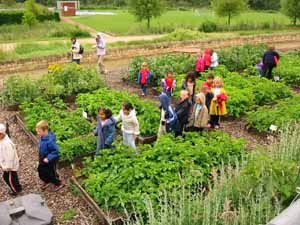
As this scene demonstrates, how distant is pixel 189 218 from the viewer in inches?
165

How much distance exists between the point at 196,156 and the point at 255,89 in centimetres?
482

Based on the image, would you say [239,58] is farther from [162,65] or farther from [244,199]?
[244,199]

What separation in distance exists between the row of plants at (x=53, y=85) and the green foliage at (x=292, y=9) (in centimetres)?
2541

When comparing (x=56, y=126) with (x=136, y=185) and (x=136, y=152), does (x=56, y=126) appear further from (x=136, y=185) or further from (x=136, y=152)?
(x=136, y=185)

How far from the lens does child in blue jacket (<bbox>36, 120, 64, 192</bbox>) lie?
5836 mm

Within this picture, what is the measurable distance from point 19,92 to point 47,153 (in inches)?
190

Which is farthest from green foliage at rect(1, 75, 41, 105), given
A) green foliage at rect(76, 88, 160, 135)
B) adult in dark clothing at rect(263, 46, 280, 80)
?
adult in dark clothing at rect(263, 46, 280, 80)

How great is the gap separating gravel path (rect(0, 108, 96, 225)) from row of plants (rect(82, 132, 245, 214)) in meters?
0.29

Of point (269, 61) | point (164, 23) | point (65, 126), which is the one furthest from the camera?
point (164, 23)

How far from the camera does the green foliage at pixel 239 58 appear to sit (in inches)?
561

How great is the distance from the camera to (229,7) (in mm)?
29766

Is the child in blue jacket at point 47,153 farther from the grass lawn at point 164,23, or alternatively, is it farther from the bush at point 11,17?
the bush at point 11,17

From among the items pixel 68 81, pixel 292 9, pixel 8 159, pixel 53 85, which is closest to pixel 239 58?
pixel 68 81

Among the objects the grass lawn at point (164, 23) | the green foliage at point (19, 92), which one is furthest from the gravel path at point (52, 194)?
the grass lawn at point (164, 23)
